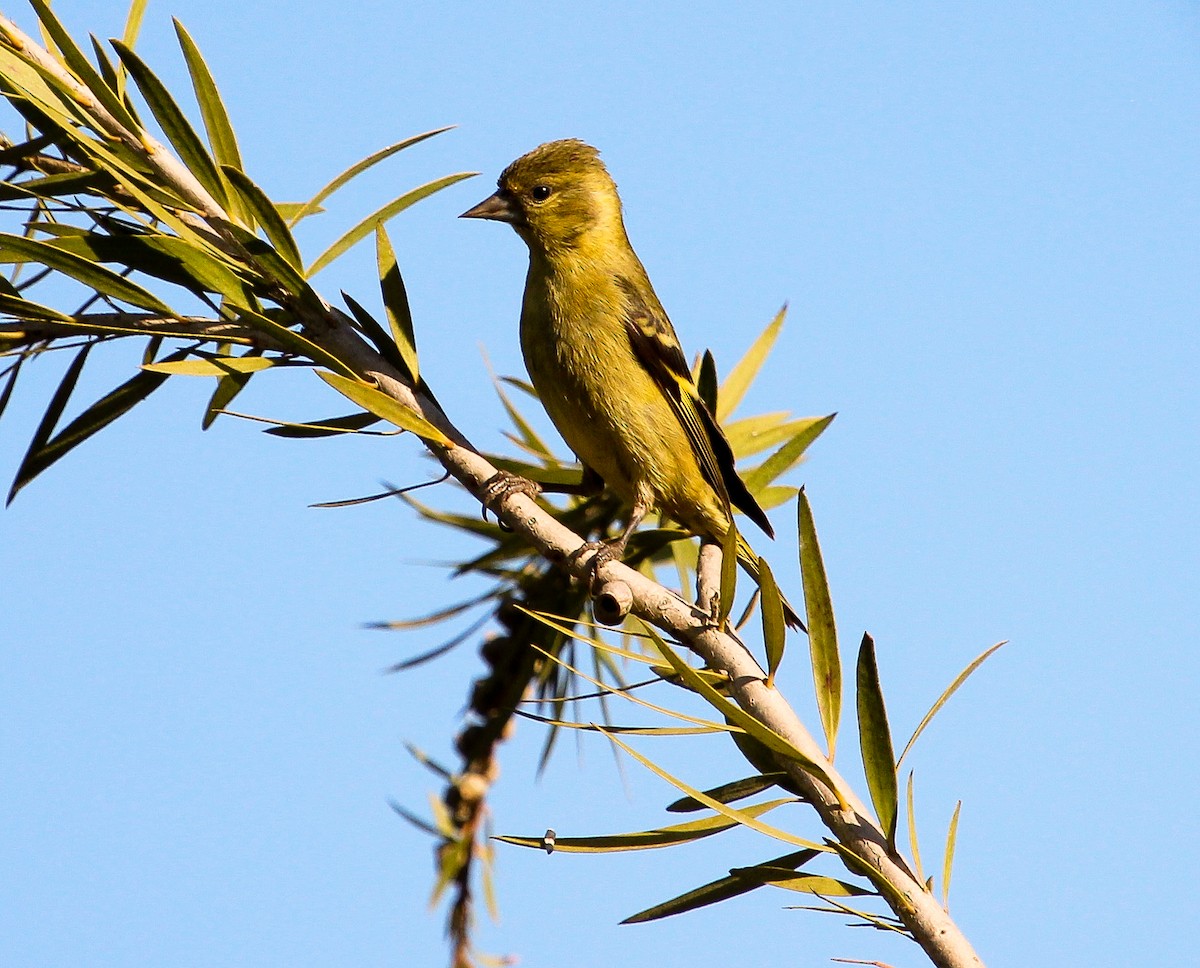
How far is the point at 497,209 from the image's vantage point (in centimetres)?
443

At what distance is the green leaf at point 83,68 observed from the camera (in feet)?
6.32

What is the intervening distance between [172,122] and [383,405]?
64cm

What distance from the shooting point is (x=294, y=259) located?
199 cm

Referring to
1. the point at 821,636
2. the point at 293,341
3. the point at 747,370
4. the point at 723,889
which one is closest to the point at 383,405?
the point at 293,341

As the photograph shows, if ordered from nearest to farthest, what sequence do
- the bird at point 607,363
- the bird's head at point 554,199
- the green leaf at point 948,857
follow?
the green leaf at point 948,857
the bird at point 607,363
the bird's head at point 554,199

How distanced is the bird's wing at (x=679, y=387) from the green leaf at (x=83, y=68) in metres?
1.83

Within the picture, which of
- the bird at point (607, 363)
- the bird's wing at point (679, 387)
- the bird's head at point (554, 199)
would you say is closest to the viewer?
the bird's wing at point (679, 387)

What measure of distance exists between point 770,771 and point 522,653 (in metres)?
1.10

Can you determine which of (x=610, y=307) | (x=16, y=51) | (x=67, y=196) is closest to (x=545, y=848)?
(x=67, y=196)

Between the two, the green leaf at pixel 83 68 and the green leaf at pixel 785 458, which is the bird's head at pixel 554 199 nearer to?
the green leaf at pixel 785 458

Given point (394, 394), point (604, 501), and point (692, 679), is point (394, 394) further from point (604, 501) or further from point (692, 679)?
point (604, 501)

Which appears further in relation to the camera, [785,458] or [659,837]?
[785,458]

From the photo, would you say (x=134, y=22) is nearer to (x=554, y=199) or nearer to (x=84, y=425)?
(x=84, y=425)

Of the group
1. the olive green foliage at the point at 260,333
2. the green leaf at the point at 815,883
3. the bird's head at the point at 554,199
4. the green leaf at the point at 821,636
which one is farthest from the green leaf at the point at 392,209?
the bird's head at the point at 554,199
